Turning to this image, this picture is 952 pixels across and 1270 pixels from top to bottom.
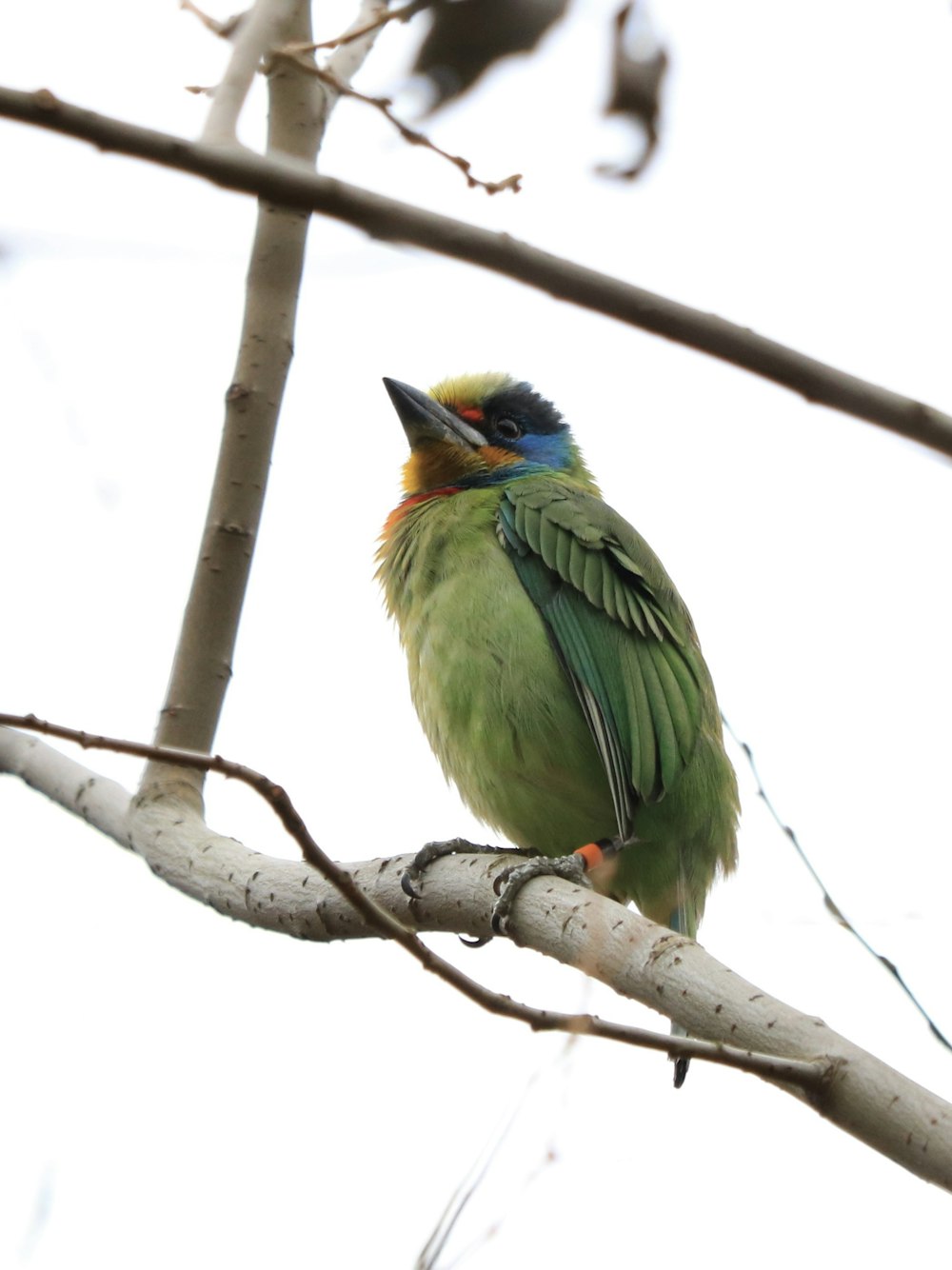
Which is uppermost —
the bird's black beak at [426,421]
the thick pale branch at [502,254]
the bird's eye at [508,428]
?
the bird's eye at [508,428]

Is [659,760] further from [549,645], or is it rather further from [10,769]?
[10,769]

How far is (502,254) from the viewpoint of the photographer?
1.52 m

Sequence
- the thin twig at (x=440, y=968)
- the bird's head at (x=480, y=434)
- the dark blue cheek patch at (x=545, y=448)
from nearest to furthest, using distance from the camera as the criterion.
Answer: the thin twig at (x=440, y=968), the bird's head at (x=480, y=434), the dark blue cheek patch at (x=545, y=448)

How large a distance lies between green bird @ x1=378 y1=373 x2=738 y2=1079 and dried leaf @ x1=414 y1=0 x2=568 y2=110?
2.04 metres

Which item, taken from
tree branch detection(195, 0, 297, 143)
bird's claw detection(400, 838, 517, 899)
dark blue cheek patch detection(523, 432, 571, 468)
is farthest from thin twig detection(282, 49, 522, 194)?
dark blue cheek patch detection(523, 432, 571, 468)

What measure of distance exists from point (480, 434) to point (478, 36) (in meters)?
2.93

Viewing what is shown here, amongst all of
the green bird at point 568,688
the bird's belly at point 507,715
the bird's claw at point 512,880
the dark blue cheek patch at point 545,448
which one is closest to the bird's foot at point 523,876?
the bird's claw at point 512,880

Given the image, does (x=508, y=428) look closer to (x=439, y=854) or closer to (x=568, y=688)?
(x=568, y=688)

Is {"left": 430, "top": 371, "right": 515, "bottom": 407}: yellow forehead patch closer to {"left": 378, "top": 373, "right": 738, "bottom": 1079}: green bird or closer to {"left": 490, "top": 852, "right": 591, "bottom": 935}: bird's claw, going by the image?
{"left": 378, "top": 373, "right": 738, "bottom": 1079}: green bird

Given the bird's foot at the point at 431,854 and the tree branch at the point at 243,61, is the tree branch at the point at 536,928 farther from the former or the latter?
the tree branch at the point at 243,61

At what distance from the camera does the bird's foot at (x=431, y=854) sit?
3.60 meters

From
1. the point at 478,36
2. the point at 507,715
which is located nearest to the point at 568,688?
the point at 507,715

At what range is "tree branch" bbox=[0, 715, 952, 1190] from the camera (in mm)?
2240

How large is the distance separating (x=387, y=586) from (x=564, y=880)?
1941mm
